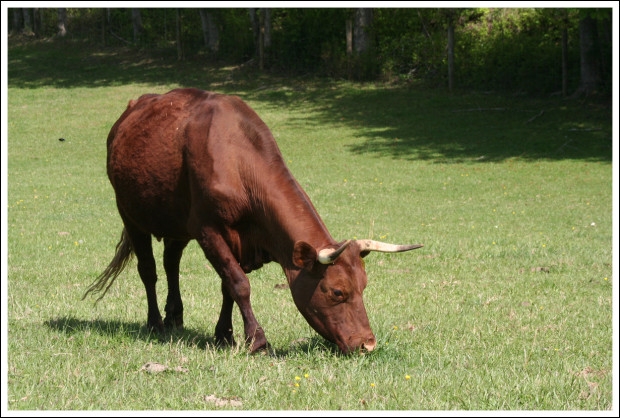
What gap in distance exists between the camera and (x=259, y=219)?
602 centimetres

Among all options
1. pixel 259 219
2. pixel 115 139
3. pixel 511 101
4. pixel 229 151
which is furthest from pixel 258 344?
pixel 511 101

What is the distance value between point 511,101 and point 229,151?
93.3 feet

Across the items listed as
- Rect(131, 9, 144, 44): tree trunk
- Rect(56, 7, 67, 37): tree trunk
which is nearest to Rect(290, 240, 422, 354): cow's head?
Rect(131, 9, 144, 44): tree trunk

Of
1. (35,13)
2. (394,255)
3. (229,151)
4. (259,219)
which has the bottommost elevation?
(394,255)

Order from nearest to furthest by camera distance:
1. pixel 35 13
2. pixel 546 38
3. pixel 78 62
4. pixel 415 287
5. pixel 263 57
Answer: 1. pixel 415 287
2. pixel 546 38
3. pixel 263 57
4. pixel 78 62
5. pixel 35 13

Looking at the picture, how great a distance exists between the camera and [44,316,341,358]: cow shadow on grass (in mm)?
5895

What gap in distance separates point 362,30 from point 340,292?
108 ft

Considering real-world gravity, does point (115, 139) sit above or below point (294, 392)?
above

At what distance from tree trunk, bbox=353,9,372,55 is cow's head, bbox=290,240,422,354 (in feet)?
108

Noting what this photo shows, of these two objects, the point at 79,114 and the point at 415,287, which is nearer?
the point at 415,287

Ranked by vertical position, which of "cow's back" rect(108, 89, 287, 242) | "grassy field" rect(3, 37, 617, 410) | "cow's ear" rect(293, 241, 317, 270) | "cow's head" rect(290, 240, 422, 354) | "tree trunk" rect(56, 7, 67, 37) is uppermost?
"tree trunk" rect(56, 7, 67, 37)

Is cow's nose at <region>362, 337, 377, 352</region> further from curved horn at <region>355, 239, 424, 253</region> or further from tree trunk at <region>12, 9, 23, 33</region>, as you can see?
tree trunk at <region>12, 9, 23, 33</region>

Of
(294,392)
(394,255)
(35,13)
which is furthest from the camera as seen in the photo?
(35,13)

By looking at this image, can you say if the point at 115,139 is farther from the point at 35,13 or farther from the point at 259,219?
the point at 35,13
